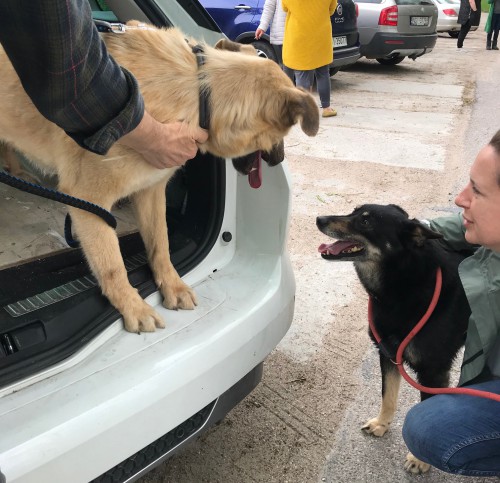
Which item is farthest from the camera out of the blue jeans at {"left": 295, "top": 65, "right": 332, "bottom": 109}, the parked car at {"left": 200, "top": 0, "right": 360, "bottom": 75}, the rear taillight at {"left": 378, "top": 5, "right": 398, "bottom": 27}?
the rear taillight at {"left": 378, "top": 5, "right": 398, "bottom": 27}

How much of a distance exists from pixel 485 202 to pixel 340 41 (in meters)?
8.75

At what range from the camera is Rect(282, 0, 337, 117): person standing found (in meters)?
7.20

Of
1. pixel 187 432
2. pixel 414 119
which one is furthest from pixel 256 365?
pixel 414 119

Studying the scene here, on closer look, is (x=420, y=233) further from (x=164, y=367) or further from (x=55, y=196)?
(x=55, y=196)

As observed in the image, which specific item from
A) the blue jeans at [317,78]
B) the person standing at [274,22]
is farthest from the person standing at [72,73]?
the person standing at [274,22]

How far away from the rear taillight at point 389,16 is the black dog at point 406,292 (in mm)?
9514

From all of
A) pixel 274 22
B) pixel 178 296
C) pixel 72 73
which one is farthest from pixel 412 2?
pixel 72 73

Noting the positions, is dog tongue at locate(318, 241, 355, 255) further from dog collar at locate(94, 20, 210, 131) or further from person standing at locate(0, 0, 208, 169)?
person standing at locate(0, 0, 208, 169)

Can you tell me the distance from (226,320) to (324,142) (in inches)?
213

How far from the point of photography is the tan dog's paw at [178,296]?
2.05 meters

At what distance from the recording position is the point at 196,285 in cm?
220

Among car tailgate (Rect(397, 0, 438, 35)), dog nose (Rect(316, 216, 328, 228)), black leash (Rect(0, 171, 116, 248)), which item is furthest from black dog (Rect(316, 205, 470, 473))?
car tailgate (Rect(397, 0, 438, 35))

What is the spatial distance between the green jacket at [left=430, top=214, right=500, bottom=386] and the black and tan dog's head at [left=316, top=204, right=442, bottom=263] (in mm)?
218

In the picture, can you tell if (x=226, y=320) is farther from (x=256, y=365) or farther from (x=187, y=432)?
(x=187, y=432)
